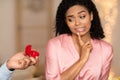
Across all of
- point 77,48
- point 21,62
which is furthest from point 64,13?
point 21,62

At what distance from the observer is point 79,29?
4.92 ft

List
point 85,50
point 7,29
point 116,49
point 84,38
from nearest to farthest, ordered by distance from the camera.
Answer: point 85,50, point 84,38, point 116,49, point 7,29

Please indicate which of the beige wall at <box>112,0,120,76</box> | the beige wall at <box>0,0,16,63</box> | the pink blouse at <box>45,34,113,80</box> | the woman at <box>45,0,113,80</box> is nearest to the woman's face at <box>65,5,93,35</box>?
the woman at <box>45,0,113,80</box>

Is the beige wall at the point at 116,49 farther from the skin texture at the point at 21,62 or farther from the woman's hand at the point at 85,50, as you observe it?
the skin texture at the point at 21,62

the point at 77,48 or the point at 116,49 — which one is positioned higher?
the point at 77,48

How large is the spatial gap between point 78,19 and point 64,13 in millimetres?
101

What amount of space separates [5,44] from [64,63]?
7.34 ft

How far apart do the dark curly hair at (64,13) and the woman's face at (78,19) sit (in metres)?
0.03

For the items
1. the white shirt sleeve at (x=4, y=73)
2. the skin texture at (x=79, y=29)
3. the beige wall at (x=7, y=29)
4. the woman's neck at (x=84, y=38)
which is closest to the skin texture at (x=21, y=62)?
the white shirt sleeve at (x=4, y=73)

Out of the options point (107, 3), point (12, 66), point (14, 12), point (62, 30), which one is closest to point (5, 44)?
point (14, 12)

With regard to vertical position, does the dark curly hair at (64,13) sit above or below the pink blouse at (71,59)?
above

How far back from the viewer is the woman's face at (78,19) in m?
1.48

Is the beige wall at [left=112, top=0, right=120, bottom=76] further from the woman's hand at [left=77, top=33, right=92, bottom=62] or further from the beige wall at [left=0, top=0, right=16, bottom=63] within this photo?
the woman's hand at [left=77, top=33, right=92, bottom=62]

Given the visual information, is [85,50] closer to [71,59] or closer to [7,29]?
[71,59]
